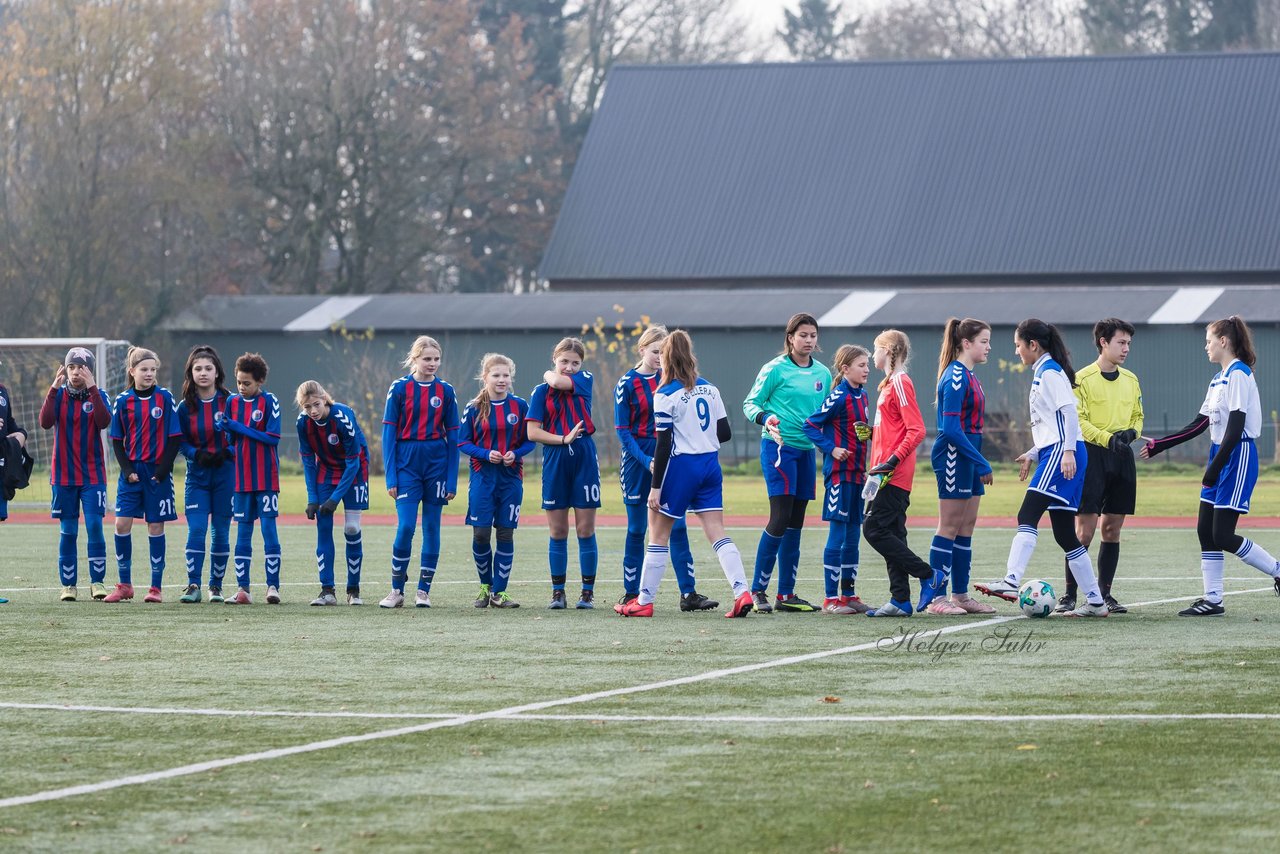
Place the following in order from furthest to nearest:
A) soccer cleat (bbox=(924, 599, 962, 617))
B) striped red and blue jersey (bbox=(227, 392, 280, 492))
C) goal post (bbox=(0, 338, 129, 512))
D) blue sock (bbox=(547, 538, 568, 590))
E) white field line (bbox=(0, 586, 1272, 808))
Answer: goal post (bbox=(0, 338, 129, 512)) → striped red and blue jersey (bbox=(227, 392, 280, 492)) → blue sock (bbox=(547, 538, 568, 590)) → soccer cleat (bbox=(924, 599, 962, 617)) → white field line (bbox=(0, 586, 1272, 808))

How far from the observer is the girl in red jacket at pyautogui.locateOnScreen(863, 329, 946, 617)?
11.6 metres

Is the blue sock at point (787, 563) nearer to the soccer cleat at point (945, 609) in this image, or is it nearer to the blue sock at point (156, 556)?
the soccer cleat at point (945, 609)

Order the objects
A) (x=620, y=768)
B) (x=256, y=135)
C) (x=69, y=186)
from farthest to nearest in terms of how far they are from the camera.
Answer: (x=256, y=135)
(x=69, y=186)
(x=620, y=768)

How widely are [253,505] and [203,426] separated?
0.66 metres

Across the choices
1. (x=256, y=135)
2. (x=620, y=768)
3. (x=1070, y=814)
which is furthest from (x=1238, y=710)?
(x=256, y=135)

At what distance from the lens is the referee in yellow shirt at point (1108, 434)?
38.7ft

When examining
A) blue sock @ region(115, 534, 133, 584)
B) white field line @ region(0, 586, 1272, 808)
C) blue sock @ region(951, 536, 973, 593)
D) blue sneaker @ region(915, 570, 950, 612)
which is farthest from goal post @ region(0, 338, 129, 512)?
white field line @ region(0, 586, 1272, 808)

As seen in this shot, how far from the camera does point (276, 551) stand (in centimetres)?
1323

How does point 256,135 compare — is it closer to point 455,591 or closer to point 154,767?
point 455,591

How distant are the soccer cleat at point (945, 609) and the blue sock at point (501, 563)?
288 centimetres

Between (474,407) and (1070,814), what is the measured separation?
7.17m

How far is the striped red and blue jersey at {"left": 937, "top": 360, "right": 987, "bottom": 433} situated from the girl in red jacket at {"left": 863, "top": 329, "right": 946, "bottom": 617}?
0.18 metres

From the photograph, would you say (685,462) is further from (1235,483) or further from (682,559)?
(1235,483)

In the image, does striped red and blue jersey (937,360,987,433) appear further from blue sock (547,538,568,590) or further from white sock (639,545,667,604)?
blue sock (547,538,568,590)
